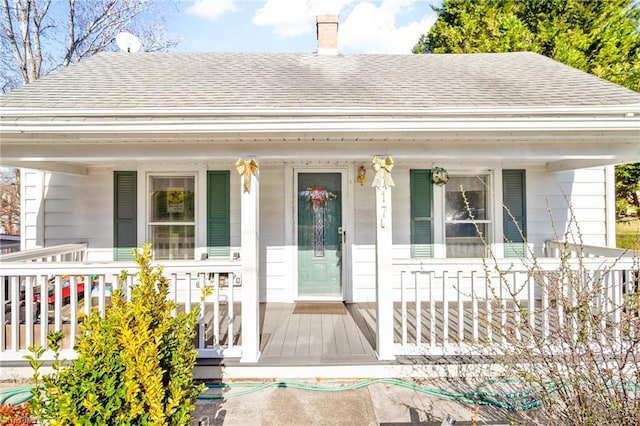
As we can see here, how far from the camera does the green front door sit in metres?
5.49

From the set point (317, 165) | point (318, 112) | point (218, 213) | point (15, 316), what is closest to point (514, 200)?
point (317, 165)

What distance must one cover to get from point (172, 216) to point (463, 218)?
4.76 metres

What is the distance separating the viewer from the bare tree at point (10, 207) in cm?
1555

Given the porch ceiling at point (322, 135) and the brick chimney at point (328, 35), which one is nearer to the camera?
the porch ceiling at point (322, 135)

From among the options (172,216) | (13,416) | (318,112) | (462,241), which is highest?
(318,112)

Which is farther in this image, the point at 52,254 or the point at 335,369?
the point at 52,254

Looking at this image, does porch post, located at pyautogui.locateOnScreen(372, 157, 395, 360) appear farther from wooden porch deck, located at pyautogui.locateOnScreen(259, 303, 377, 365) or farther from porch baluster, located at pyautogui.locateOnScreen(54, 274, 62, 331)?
porch baluster, located at pyautogui.locateOnScreen(54, 274, 62, 331)

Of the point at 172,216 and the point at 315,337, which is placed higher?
the point at 172,216

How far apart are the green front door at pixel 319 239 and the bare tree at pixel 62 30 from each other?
37.2ft

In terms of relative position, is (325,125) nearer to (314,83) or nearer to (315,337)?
(314,83)

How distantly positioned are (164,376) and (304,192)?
3.71 metres

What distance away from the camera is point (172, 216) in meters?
5.45

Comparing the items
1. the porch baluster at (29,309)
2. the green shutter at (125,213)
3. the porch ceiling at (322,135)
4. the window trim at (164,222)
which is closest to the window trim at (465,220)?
the porch ceiling at (322,135)

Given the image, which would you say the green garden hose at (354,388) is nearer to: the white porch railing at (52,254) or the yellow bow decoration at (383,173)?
the white porch railing at (52,254)
